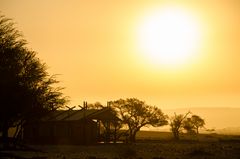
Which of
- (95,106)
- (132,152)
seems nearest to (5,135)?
(132,152)

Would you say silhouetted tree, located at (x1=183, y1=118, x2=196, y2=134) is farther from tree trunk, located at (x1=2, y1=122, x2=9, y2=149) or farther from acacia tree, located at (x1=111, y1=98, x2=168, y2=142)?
tree trunk, located at (x1=2, y1=122, x2=9, y2=149)

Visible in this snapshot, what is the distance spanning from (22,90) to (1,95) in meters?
2.40

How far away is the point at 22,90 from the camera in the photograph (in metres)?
27.7

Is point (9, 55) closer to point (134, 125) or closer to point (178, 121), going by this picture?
point (134, 125)

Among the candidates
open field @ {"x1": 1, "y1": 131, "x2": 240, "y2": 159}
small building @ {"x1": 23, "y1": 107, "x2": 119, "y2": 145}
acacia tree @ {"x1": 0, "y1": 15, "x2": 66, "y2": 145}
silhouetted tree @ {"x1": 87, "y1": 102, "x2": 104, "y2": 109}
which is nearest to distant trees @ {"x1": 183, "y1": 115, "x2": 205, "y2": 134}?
silhouetted tree @ {"x1": 87, "y1": 102, "x2": 104, "y2": 109}

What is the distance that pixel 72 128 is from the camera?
6119 cm

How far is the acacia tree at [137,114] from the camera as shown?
89875mm

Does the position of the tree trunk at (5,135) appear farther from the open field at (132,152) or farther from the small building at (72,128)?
the small building at (72,128)

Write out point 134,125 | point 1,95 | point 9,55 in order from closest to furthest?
point 1,95, point 9,55, point 134,125

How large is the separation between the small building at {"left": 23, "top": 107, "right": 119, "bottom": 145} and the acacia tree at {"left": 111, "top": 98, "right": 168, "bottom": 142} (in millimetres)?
26403

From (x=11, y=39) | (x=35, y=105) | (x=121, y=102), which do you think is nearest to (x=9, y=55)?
(x=11, y=39)

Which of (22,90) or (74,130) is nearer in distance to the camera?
(22,90)

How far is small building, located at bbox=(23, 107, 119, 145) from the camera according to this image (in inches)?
2370

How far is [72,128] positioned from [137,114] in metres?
33.2
